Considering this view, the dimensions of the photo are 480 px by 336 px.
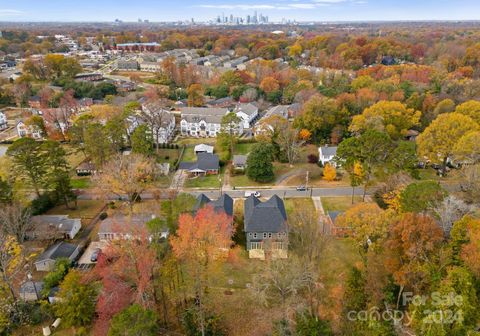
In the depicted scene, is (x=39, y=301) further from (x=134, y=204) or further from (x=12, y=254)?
(x=134, y=204)

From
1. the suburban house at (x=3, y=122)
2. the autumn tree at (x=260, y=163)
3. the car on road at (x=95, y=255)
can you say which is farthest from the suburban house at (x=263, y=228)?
the suburban house at (x=3, y=122)

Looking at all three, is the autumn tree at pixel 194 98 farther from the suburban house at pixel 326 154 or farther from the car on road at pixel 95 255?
the car on road at pixel 95 255

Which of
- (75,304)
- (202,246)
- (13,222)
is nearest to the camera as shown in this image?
(202,246)

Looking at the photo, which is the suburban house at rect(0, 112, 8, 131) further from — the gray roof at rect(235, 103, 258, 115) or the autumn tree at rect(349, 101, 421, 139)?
the autumn tree at rect(349, 101, 421, 139)

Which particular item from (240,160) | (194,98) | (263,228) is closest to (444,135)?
(240,160)

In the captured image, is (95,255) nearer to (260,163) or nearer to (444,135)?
(260,163)

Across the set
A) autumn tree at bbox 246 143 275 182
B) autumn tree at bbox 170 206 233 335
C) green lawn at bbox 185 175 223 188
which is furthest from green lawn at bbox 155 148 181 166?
autumn tree at bbox 170 206 233 335
